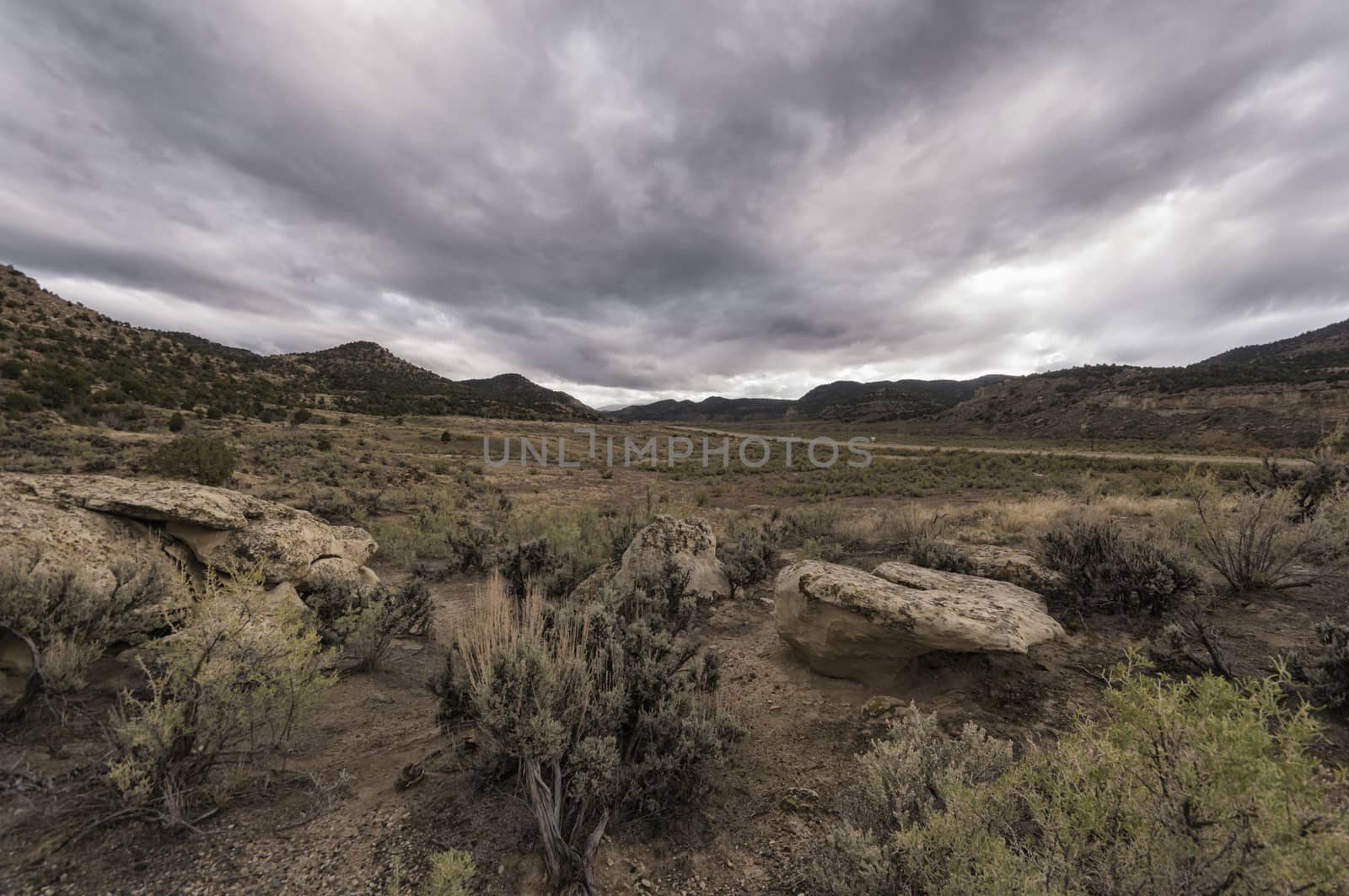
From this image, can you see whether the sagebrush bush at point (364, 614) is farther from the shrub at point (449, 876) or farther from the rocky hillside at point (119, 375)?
the rocky hillside at point (119, 375)

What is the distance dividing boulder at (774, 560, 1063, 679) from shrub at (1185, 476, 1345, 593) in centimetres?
248

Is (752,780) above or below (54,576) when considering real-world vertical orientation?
below

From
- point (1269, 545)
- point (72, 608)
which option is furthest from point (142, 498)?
point (1269, 545)

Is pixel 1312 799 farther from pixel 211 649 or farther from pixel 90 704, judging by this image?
pixel 90 704

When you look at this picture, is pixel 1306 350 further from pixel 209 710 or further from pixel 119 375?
pixel 119 375

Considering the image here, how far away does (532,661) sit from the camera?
3.07 m

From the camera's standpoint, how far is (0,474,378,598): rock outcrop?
503 centimetres

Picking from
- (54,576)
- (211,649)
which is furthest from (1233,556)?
(54,576)

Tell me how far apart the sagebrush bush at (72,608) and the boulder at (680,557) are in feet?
16.1

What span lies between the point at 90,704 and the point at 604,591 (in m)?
4.32

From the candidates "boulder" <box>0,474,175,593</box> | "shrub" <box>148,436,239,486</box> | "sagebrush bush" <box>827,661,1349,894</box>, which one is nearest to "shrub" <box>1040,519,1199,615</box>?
"sagebrush bush" <box>827,661,1349,894</box>

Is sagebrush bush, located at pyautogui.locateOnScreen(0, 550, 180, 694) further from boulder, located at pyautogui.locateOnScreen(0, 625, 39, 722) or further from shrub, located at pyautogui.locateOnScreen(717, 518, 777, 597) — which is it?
shrub, located at pyautogui.locateOnScreen(717, 518, 777, 597)

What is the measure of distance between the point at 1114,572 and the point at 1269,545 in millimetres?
1896

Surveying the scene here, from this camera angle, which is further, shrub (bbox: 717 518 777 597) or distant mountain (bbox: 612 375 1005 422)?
distant mountain (bbox: 612 375 1005 422)
